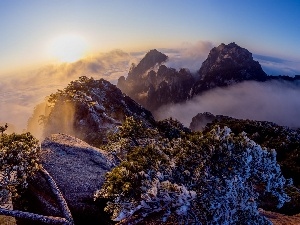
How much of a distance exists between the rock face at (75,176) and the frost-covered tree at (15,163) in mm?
1293

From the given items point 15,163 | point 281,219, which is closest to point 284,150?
point 281,219

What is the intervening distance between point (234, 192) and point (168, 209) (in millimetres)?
4160

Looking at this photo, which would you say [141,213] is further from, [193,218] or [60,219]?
[60,219]

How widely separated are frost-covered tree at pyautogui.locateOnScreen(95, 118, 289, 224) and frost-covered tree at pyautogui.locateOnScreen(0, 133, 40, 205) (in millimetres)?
6235

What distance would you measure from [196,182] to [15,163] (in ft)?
39.9

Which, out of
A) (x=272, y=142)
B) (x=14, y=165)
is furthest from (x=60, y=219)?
(x=272, y=142)

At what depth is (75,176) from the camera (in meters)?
24.1

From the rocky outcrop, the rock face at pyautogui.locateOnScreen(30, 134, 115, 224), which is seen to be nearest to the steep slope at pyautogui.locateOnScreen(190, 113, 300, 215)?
the rocky outcrop

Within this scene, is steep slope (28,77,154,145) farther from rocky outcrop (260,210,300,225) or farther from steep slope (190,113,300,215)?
rocky outcrop (260,210,300,225)

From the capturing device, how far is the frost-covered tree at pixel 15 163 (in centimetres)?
1994

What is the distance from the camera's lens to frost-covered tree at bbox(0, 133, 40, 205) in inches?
785

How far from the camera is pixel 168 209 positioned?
Answer: 52.5ft

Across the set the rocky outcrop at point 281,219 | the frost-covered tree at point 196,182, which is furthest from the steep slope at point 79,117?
the frost-covered tree at point 196,182

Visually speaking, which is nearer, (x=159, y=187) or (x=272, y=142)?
(x=159, y=187)
